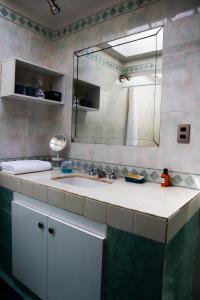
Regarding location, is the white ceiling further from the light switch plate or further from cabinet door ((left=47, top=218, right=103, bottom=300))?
cabinet door ((left=47, top=218, right=103, bottom=300))

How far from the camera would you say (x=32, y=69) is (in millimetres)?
1765

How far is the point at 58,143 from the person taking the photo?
187 centimetres

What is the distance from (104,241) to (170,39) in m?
1.24

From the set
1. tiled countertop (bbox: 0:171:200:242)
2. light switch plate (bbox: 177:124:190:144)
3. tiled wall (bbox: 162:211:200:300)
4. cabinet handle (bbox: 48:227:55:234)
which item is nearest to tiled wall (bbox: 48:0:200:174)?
light switch plate (bbox: 177:124:190:144)

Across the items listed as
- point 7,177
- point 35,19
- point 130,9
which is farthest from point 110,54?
point 7,177

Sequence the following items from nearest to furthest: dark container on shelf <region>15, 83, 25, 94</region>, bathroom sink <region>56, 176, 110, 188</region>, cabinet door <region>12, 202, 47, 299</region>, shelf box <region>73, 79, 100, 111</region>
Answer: cabinet door <region>12, 202, 47, 299</region>, bathroom sink <region>56, 176, 110, 188</region>, dark container on shelf <region>15, 83, 25, 94</region>, shelf box <region>73, 79, 100, 111</region>

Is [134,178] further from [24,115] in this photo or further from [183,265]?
[24,115]

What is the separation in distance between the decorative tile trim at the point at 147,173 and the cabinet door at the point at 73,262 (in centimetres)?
62

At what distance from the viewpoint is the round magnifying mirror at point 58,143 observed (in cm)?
186

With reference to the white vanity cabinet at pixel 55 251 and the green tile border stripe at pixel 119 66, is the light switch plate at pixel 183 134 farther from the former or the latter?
the white vanity cabinet at pixel 55 251

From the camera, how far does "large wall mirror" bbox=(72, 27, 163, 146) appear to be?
4.60 ft

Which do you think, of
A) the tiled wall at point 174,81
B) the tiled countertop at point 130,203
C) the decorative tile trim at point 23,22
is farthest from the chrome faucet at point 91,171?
the decorative tile trim at point 23,22

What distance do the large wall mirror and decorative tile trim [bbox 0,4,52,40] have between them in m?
0.39

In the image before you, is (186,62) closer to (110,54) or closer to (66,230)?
(110,54)
